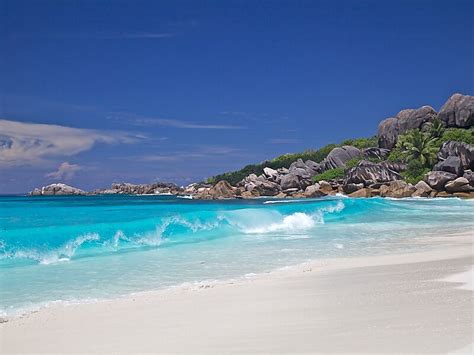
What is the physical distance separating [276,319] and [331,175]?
203 feet

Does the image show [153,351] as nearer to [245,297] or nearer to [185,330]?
[185,330]

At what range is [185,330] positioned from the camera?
4832 millimetres

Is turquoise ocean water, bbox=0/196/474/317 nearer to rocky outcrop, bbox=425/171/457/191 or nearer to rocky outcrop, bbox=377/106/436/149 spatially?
rocky outcrop, bbox=425/171/457/191

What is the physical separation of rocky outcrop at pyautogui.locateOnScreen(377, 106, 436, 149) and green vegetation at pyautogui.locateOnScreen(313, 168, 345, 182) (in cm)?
758

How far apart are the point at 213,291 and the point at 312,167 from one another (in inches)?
2554

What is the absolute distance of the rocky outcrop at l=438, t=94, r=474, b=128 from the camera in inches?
2328

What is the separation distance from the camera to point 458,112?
197 ft

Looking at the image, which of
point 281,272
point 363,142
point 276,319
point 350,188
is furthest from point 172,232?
point 363,142

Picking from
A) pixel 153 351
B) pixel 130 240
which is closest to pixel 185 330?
pixel 153 351

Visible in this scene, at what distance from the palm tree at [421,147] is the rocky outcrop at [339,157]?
11634mm

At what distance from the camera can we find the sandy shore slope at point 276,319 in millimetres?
Answer: 4191

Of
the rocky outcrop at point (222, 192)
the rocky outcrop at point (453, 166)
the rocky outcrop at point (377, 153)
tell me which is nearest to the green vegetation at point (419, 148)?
the rocky outcrop at point (377, 153)

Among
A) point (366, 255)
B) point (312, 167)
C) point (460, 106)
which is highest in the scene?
point (460, 106)

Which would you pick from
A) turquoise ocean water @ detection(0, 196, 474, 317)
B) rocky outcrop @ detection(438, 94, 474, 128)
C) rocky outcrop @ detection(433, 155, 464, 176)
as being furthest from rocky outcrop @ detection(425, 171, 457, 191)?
turquoise ocean water @ detection(0, 196, 474, 317)
